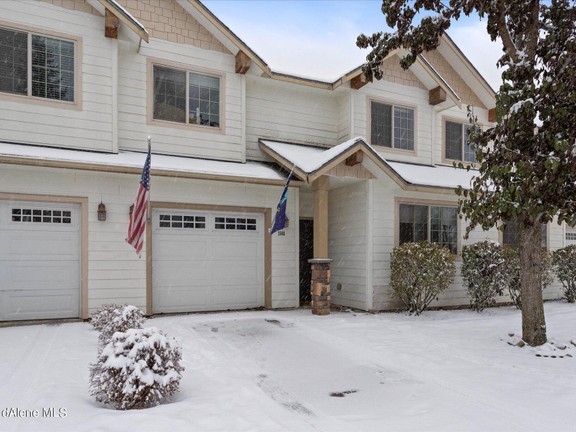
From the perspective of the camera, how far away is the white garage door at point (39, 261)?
918cm

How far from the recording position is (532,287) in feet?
26.3

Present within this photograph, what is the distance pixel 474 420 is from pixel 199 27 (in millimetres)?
10400

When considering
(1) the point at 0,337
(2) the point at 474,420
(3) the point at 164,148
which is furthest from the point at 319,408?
(3) the point at 164,148

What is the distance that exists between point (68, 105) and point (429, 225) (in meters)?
9.26

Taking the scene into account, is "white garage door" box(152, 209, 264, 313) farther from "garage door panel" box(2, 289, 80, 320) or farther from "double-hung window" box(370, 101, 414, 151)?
"double-hung window" box(370, 101, 414, 151)

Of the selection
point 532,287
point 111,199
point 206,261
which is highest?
point 111,199

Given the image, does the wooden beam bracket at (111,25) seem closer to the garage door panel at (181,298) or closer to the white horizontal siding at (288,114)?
the white horizontal siding at (288,114)

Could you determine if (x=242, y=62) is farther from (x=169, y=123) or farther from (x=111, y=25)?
(x=111, y=25)

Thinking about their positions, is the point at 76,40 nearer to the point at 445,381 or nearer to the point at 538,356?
the point at 445,381

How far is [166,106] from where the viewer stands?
11047mm

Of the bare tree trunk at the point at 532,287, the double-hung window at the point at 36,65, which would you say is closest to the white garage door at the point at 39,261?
the double-hung window at the point at 36,65

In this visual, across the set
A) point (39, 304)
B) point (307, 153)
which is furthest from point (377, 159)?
point (39, 304)

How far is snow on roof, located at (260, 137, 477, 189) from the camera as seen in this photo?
34.8 feet

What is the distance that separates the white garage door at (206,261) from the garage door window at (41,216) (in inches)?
71.8
